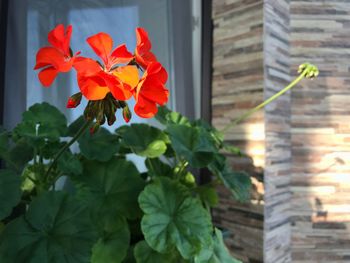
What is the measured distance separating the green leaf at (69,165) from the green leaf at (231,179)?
39 cm

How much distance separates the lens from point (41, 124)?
92 centimetres

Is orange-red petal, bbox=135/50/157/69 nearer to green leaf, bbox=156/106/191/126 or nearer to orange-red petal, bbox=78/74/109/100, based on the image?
orange-red petal, bbox=78/74/109/100

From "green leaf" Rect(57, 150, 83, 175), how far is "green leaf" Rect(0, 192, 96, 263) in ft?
0.41

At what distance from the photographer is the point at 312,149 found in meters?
1.56

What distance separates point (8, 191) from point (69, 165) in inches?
6.5

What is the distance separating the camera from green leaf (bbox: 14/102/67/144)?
2.84ft

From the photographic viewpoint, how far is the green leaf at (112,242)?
837 millimetres

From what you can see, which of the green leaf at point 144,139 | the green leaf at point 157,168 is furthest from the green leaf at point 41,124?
the green leaf at point 157,168

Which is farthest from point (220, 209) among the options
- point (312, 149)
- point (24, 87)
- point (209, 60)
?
point (24, 87)

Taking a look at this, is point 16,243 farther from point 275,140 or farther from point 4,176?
point 275,140

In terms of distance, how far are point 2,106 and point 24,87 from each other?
10 cm

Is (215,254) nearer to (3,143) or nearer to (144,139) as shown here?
(144,139)

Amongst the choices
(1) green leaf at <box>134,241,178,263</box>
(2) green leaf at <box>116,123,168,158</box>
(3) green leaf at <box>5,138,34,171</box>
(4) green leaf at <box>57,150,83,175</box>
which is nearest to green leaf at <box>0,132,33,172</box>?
(3) green leaf at <box>5,138,34,171</box>

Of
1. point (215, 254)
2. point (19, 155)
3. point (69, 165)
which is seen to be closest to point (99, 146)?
point (69, 165)
